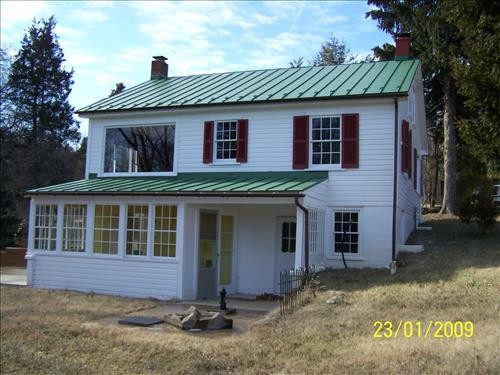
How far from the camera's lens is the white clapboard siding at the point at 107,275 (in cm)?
1464

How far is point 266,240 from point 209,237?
1.68 meters

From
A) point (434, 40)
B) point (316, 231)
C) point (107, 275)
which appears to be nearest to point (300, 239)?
point (316, 231)

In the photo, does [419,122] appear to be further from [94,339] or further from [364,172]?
[94,339]

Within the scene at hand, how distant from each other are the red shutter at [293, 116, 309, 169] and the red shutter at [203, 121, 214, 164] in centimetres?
263

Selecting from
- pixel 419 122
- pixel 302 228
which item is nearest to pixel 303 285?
pixel 302 228

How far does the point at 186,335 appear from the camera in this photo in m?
9.85

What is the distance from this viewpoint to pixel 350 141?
15.3m

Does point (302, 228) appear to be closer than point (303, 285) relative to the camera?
No

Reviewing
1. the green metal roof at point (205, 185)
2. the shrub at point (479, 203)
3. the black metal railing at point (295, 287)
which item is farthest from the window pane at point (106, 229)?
the shrub at point (479, 203)

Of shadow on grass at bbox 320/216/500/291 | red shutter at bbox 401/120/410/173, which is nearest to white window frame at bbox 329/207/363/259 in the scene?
shadow on grass at bbox 320/216/500/291

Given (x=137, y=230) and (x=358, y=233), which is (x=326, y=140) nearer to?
(x=358, y=233)

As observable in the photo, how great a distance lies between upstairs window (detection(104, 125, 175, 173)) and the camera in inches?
703

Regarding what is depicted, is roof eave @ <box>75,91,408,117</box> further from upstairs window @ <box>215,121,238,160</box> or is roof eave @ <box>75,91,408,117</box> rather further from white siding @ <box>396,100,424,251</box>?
white siding @ <box>396,100,424,251</box>

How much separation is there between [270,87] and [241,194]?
507cm
